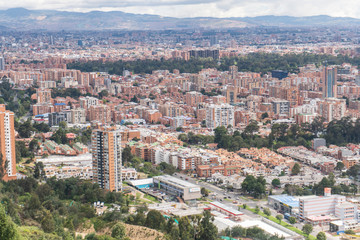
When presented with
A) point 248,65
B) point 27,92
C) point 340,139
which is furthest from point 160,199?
point 248,65

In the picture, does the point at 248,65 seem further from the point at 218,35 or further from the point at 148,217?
the point at 218,35

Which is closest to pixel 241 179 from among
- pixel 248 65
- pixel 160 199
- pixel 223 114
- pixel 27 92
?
pixel 160 199

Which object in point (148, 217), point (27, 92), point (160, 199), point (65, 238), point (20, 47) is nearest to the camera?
point (65, 238)

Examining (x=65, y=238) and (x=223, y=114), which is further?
(x=223, y=114)

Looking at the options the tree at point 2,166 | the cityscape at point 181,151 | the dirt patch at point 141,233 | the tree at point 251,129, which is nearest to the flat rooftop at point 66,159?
the cityscape at point 181,151

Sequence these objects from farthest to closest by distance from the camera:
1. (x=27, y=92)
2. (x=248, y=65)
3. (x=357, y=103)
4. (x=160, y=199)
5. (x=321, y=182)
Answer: (x=248, y=65), (x=27, y=92), (x=357, y=103), (x=321, y=182), (x=160, y=199)

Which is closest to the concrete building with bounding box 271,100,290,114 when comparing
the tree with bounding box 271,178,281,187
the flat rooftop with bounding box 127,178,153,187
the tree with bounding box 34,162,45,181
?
the tree with bounding box 271,178,281,187
